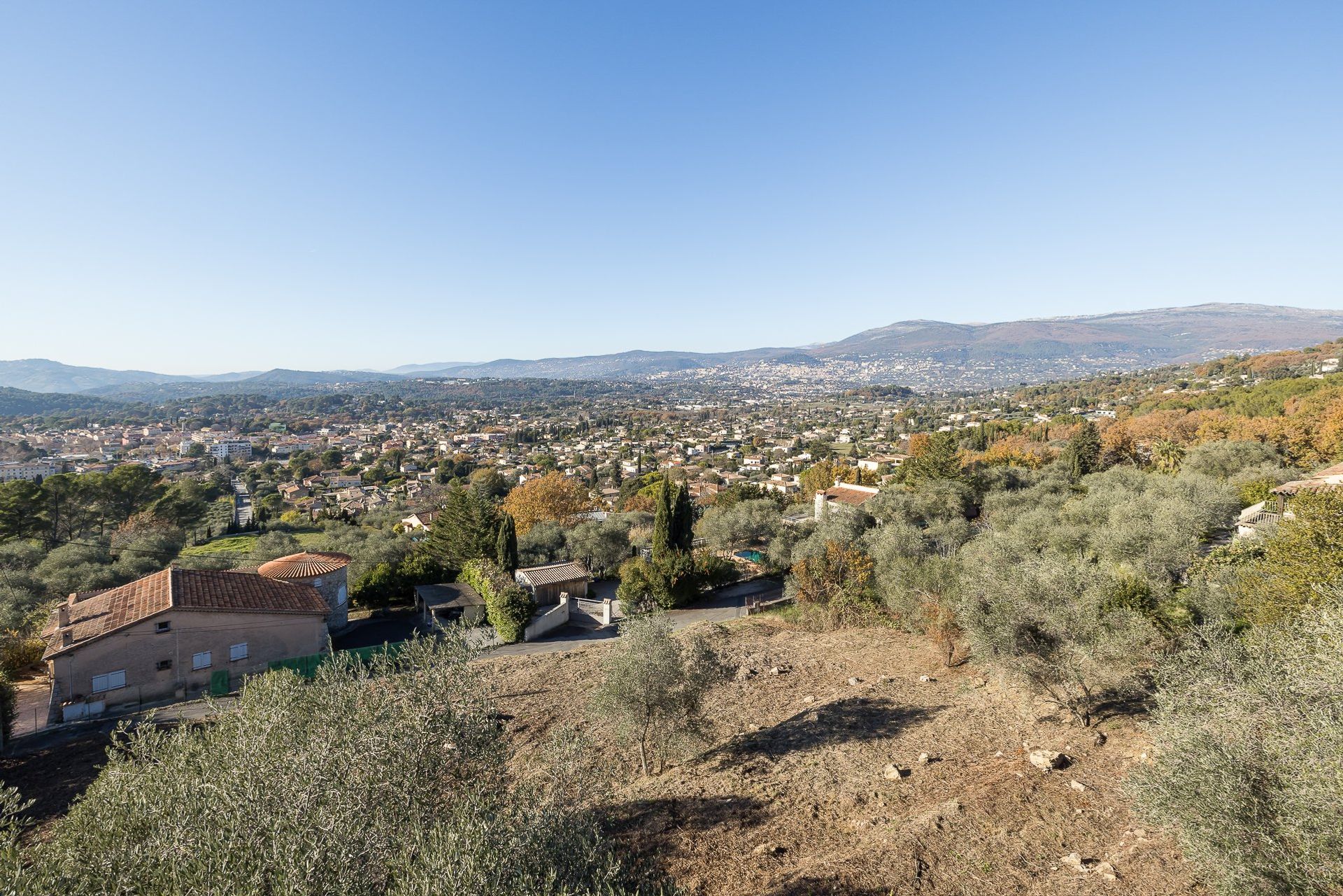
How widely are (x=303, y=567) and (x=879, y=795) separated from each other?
2319 centimetres

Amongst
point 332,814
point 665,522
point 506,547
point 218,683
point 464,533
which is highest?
point 332,814

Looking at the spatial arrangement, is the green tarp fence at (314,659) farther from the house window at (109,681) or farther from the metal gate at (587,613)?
the metal gate at (587,613)

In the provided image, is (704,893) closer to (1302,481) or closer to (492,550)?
(492,550)

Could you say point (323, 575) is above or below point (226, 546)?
above

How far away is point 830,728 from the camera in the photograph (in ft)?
42.2

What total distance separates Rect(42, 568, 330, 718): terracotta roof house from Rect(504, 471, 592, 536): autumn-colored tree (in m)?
19.5

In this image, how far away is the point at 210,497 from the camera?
206ft

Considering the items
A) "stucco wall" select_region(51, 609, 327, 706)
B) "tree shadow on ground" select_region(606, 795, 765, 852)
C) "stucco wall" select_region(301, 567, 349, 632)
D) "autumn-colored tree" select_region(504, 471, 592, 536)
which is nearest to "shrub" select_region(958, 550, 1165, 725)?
"tree shadow on ground" select_region(606, 795, 765, 852)

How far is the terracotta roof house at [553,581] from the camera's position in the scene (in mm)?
25984

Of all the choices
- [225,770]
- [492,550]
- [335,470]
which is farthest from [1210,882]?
[335,470]

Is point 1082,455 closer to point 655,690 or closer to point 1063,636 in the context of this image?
point 1063,636

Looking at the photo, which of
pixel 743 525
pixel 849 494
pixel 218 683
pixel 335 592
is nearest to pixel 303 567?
pixel 335 592

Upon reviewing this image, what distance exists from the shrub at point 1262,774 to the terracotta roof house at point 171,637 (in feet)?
73.8

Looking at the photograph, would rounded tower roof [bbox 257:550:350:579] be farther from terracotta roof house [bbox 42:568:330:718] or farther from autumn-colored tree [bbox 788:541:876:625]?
autumn-colored tree [bbox 788:541:876:625]
